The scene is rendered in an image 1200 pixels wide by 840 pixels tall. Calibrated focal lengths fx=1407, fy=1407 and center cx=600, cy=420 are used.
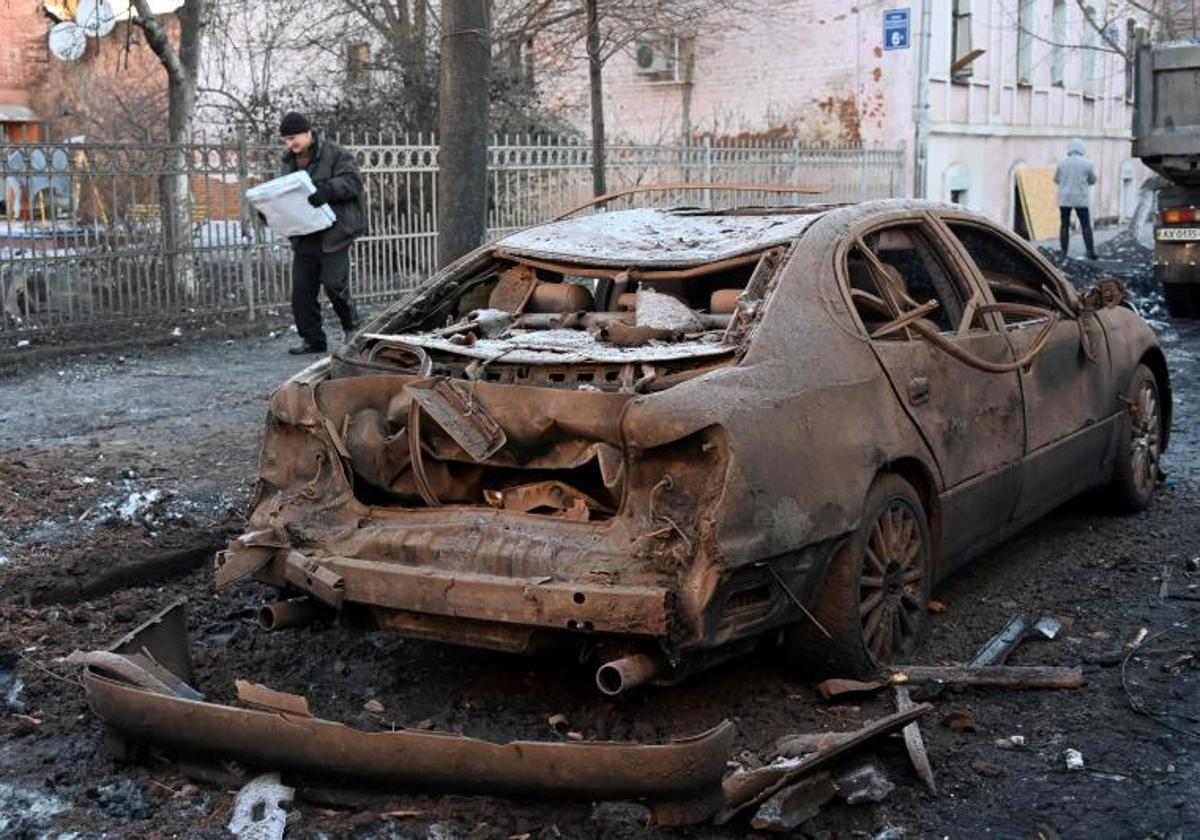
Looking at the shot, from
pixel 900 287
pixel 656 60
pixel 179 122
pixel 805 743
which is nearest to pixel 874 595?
pixel 805 743

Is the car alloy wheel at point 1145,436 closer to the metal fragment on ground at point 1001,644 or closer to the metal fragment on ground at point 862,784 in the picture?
the metal fragment on ground at point 1001,644

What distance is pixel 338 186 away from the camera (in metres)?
10.9

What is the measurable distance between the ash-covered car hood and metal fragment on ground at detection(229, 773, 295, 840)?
2.32 m

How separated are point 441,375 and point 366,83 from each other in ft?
53.6

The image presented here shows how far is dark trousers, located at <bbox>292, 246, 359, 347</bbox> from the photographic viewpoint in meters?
11.2

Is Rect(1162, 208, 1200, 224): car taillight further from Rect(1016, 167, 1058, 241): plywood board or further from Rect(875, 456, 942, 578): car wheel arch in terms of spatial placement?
Rect(1016, 167, 1058, 241): plywood board

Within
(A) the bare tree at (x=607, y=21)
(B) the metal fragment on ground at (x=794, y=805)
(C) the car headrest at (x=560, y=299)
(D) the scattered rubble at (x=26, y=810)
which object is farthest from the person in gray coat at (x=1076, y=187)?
(D) the scattered rubble at (x=26, y=810)

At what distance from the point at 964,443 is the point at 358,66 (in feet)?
53.8

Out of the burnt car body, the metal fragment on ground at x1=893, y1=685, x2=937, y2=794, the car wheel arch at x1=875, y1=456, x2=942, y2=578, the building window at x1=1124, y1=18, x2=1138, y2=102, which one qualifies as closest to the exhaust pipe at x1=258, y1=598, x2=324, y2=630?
the burnt car body

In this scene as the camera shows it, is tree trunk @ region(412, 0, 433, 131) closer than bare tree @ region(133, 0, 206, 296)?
No

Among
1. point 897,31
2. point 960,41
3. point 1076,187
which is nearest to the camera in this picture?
point 897,31

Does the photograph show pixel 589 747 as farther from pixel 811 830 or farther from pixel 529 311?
pixel 529 311

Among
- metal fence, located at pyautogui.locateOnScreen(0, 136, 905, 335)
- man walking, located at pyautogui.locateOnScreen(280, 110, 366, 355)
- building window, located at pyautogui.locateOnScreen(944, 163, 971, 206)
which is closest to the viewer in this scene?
man walking, located at pyautogui.locateOnScreen(280, 110, 366, 355)

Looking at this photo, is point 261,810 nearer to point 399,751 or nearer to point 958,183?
point 399,751
